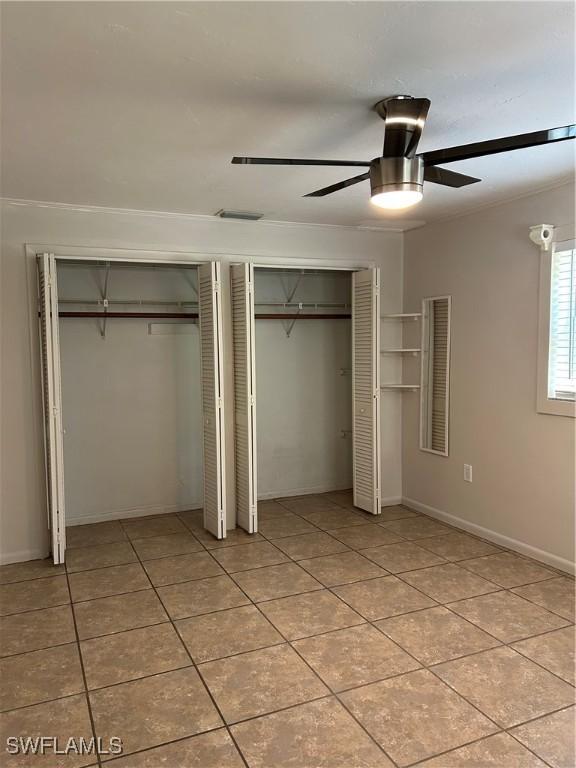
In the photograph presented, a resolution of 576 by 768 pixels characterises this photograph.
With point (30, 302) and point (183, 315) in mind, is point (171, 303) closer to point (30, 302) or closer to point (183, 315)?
point (183, 315)

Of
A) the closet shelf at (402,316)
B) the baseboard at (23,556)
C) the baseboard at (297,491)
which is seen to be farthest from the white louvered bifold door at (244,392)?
the baseboard at (23,556)

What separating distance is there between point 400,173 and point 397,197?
0.09m

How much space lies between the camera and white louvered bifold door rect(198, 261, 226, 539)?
13.8 feet

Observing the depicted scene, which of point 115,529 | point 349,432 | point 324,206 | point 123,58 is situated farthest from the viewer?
point 349,432

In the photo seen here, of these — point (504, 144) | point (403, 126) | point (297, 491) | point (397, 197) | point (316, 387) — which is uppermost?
point (403, 126)

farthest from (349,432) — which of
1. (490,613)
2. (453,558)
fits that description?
(490,613)

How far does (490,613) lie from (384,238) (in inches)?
125

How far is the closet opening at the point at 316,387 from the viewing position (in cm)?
485

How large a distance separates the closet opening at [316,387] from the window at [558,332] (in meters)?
1.35

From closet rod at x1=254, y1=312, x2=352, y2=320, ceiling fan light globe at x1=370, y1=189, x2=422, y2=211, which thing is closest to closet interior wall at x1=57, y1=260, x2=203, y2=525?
closet rod at x1=254, y1=312, x2=352, y2=320

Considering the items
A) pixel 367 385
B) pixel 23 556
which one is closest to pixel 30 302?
pixel 23 556

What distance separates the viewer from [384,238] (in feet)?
16.6

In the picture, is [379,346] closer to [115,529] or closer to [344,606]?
[344,606]

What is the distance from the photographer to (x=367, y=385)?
4.82 m
